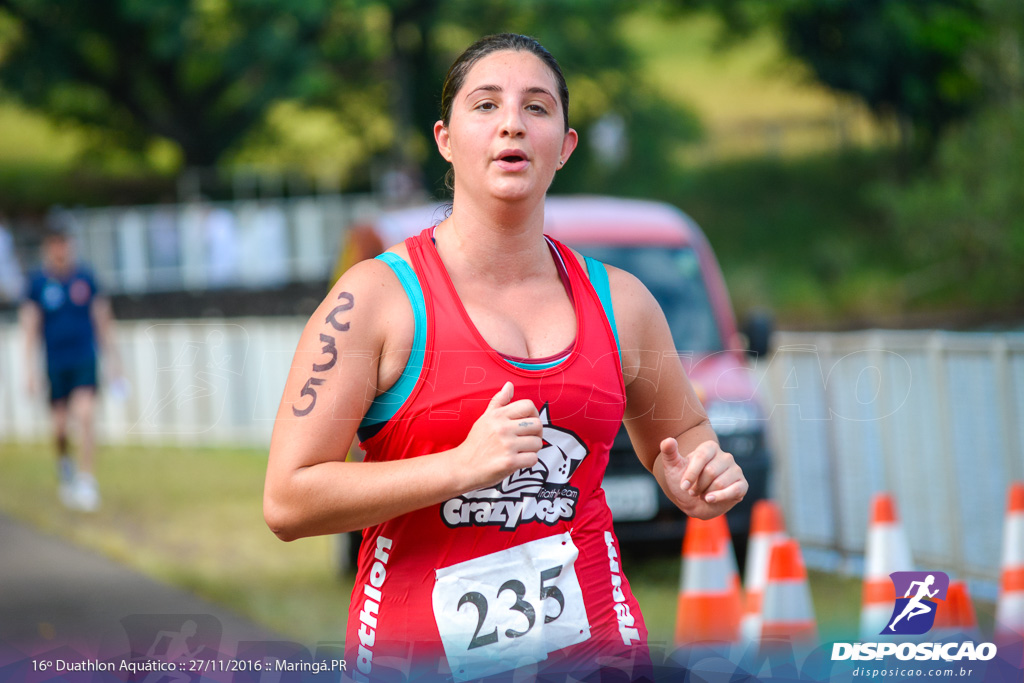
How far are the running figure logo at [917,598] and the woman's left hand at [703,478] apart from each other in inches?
16.2

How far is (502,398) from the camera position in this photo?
2232 mm

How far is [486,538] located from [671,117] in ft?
124

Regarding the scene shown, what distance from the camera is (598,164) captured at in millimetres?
36344

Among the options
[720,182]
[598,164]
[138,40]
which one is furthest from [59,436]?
[720,182]

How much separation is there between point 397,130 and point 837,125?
677 inches

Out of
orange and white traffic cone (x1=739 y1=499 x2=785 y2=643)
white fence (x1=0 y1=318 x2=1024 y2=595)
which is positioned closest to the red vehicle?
white fence (x1=0 y1=318 x2=1024 y2=595)

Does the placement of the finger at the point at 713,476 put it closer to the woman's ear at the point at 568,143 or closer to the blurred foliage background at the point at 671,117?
the woman's ear at the point at 568,143

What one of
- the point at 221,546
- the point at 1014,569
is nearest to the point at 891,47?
the point at 221,546

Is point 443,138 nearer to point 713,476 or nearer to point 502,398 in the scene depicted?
point 502,398

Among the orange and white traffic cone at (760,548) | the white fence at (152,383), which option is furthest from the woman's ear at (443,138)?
the white fence at (152,383)

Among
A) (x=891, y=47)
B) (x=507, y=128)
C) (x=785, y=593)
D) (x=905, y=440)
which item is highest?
(x=891, y=47)

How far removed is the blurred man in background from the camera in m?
10.8

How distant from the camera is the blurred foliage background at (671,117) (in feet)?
84.2

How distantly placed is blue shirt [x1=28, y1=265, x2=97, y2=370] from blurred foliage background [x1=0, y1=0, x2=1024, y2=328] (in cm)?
1442
